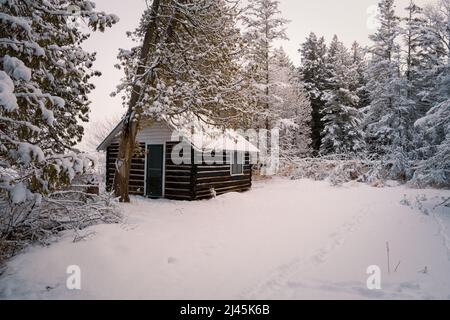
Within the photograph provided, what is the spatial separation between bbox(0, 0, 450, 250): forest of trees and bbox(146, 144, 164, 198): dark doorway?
95.7 inches

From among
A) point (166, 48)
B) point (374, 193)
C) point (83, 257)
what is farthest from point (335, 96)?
point (83, 257)

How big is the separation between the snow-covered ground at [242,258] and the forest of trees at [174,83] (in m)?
1.37

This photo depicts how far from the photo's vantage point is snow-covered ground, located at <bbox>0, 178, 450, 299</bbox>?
475 cm

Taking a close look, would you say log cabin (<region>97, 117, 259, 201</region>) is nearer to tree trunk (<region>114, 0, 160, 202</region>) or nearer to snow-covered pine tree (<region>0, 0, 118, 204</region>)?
tree trunk (<region>114, 0, 160, 202</region>)

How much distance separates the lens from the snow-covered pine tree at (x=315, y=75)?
116 ft

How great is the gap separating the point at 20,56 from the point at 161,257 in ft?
13.6

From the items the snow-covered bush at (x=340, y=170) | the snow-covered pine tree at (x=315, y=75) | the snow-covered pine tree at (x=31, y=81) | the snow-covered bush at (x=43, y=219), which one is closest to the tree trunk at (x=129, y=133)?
the snow-covered bush at (x=43, y=219)

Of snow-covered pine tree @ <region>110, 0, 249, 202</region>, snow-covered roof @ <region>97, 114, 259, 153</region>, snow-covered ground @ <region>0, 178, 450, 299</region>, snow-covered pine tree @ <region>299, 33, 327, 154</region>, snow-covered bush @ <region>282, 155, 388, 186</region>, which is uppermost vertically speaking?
snow-covered pine tree @ <region>299, 33, 327, 154</region>

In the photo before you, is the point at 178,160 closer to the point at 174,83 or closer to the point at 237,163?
the point at 174,83

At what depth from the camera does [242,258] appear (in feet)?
20.1

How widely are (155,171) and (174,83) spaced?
14.1 ft

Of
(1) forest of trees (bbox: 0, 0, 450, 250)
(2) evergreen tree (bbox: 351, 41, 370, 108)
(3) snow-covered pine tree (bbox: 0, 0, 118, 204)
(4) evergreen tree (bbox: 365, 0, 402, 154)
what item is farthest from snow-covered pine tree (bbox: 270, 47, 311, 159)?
(3) snow-covered pine tree (bbox: 0, 0, 118, 204)

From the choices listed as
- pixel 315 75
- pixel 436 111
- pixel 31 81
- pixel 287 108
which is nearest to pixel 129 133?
pixel 31 81

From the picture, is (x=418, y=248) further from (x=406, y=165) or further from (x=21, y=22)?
(x=406, y=165)
